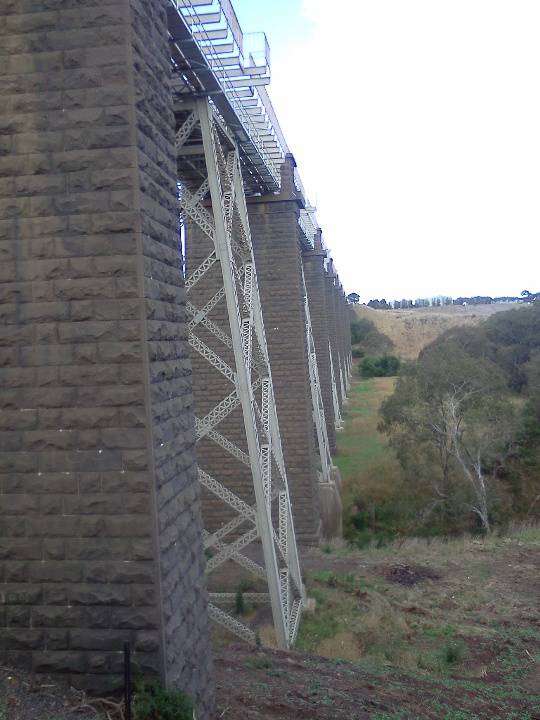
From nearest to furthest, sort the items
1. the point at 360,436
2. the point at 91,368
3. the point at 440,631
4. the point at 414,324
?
the point at 91,368 < the point at 440,631 < the point at 360,436 < the point at 414,324

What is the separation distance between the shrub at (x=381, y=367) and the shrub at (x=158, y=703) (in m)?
52.1

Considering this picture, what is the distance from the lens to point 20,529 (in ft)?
12.7

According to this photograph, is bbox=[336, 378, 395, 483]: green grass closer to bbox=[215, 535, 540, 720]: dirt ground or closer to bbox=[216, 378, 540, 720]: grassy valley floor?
bbox=[216, 378, 540, 720]: grassy valley floor

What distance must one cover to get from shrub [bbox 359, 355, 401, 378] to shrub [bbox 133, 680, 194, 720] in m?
52.1

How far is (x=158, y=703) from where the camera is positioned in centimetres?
357

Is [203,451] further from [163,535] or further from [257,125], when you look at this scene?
[163,535]

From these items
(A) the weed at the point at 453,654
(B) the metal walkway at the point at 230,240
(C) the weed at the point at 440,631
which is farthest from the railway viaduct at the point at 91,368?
(C) the weed at the point at 440,631

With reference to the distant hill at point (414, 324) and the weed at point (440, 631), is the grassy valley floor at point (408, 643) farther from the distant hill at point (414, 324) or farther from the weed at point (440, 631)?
the distant hill at point (414, 324)

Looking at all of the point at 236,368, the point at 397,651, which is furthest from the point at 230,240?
the point at 397,651

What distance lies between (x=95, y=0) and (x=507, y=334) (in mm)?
36341

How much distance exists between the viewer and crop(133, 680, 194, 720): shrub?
353 centimetres

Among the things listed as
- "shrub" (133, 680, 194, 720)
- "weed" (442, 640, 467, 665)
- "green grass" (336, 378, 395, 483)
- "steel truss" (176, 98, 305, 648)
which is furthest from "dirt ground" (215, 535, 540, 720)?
"green grass" (336, 378, 395, 483)

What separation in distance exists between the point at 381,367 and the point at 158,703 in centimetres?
5305

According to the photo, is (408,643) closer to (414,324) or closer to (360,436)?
(360,436)
